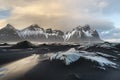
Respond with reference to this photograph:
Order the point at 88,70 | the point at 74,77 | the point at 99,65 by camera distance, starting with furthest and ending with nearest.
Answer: the point at 99,65, the point at 88,70, the point at 74,77

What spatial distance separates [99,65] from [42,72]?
1081cm

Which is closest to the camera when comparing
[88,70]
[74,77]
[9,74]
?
[74,77]

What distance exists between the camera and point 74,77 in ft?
105

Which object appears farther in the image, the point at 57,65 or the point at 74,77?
the point at 57,65

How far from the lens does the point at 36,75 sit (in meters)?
33.6

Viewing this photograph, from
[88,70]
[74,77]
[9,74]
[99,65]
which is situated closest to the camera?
[74,77]

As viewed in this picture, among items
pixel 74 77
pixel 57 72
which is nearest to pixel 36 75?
pixel 57 72

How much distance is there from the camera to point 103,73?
3641cm

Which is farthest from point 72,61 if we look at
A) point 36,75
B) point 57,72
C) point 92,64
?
point 36,75

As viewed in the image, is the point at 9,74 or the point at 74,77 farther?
the point at 9,74

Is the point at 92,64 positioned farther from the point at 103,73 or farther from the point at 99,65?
the point at 103,73

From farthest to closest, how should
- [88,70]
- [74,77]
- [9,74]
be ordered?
[88,70], [9,74], [74,77]

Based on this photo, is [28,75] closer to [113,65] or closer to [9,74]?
[9,74]

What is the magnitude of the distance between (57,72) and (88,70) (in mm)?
5697
